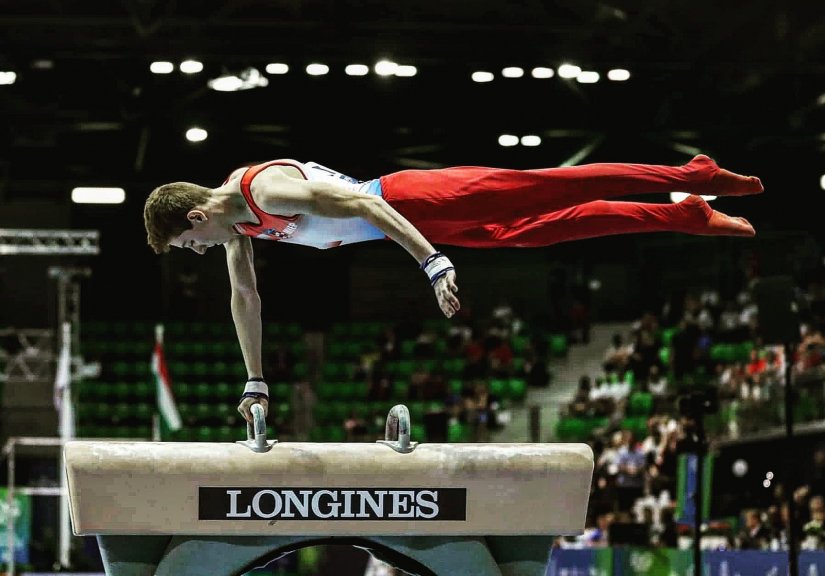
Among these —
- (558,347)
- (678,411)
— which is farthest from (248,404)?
(558,347)

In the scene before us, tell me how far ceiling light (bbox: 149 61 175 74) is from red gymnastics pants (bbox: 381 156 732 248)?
892 centimetres

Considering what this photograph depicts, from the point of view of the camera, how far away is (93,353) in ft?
56.1

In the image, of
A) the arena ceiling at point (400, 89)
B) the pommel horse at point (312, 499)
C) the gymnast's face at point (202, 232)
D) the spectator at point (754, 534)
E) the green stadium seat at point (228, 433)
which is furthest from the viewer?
the green stadium seat at point (228, 433)

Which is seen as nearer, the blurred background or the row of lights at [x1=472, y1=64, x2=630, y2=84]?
the blurred background

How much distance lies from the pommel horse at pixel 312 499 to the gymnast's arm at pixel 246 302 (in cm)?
61

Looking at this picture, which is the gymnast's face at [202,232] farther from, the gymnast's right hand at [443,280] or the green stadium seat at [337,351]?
the green stadium seat at [337,351]

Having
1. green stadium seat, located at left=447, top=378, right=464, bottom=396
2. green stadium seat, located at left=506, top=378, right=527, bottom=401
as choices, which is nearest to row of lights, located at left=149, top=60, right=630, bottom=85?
green stadium seat, located at left=447, top=378, right=464, bottom=396

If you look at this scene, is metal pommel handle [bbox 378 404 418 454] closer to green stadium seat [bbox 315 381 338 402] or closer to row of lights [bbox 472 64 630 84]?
row of lights [bbox 472 64 630 84]

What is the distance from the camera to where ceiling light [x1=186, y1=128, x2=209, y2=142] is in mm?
14172

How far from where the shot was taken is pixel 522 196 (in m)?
3.51

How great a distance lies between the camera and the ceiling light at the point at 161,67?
39.4ft

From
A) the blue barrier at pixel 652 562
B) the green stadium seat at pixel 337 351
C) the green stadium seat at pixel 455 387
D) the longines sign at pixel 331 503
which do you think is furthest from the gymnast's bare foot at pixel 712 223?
the green stadium seat at pixel 337 351

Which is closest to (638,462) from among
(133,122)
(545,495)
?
(133,122)

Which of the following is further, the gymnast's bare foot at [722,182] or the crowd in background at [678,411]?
the crowd in background at [678,411]
